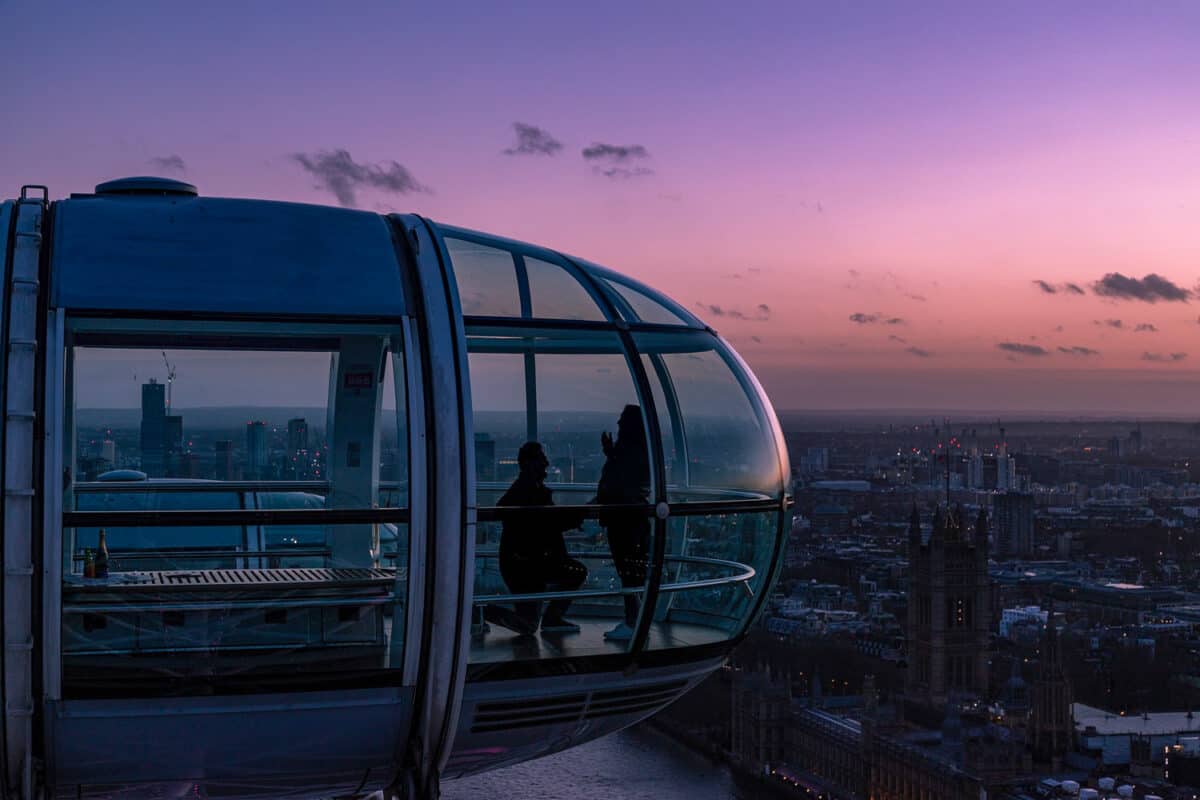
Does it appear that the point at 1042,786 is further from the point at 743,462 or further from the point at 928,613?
the point at 743,462

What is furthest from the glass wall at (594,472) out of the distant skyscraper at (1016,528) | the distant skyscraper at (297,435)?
the distant skyscraper at (1016,528)

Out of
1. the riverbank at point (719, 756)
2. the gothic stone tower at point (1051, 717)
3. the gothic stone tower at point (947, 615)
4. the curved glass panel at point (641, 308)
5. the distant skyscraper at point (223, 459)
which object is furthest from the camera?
the gothic stone tower at point (947, 615)

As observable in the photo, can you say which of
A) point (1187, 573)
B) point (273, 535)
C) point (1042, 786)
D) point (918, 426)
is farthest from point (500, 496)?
point (918, 426)

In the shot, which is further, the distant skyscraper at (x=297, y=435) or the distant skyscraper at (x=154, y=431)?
the distant skyscraper at (x=297, y=435)

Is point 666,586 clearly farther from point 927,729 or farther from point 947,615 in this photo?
point 947,615

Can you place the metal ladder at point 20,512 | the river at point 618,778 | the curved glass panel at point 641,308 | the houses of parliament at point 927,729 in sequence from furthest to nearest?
1. the houses of parliament at point 927,729
2. the river at point 618,778
3. the curved glass panel at point 641,308
4. the metal ladder at point 20,512

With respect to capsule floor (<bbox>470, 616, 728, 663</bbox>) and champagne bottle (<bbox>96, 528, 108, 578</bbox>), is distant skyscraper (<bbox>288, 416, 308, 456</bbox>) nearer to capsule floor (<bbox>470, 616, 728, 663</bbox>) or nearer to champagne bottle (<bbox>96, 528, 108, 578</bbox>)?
champagne bottle (<bbox>96, 528, 108, 578</bbox>)

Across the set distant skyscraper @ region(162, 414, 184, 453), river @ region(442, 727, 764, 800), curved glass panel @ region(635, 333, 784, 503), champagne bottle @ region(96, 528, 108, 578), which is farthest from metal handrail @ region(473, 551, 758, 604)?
river @ region(442, 727, 764, 800)

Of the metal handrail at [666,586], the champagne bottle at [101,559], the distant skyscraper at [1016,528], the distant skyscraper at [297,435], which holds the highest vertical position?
the distant skyscraper at [297,435]

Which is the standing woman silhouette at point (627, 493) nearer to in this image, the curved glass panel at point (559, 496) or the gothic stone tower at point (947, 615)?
the curved glass panel at point (559, 496)
